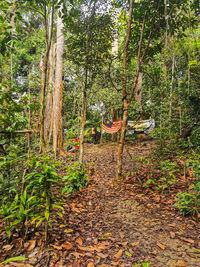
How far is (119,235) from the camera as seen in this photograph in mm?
1984

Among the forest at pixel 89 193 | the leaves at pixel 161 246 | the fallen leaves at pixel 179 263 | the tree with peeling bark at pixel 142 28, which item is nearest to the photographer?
the fallen leaves at pixel 179 263

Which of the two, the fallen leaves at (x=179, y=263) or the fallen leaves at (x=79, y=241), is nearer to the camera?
the fallen leaves at (x=179, y=263)

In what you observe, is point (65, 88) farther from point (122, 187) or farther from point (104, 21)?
point (122, 187)

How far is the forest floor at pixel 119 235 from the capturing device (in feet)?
4.93

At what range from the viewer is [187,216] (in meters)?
2.27

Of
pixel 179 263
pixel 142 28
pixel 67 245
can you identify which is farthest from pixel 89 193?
pixel 142 28

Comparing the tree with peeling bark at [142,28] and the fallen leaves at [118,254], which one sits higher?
the tree with peeling bark at [142,28]

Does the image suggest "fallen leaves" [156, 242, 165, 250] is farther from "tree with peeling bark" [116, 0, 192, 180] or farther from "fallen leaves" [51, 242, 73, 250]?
"tree with peeling bark" [116, 0, 192, 180]

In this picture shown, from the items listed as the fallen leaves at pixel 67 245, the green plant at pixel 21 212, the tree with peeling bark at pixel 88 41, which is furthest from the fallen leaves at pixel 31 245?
the tree with peeling bark at pixel 88 41

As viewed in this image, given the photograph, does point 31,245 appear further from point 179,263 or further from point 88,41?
point 88,41

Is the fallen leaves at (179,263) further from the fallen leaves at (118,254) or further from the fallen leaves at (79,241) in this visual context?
the fallen leaves at (79,241)

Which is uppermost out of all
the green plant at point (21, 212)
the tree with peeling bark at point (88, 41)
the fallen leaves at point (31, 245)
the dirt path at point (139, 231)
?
the tree with peeling bark at point (88, 41)

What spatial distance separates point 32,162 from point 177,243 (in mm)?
1765

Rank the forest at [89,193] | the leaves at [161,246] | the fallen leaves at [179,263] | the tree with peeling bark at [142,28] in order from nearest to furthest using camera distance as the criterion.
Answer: the fallen leaves at [179,263]
the forest at [89,193]
the leaves at [161,246]
the tree with peeling bark at [142,28]
